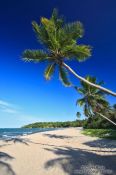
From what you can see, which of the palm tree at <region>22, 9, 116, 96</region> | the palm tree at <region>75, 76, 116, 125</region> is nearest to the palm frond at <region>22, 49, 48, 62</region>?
the palm tree at <region>22, 9, 116, 96</region>

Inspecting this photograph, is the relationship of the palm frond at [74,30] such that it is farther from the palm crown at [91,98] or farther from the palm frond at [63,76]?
the palm crown at [91,98]

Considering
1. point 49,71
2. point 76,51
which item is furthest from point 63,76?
point 76,51

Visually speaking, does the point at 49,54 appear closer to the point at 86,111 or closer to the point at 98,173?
the point at 98,173

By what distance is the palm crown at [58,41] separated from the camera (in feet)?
63.5

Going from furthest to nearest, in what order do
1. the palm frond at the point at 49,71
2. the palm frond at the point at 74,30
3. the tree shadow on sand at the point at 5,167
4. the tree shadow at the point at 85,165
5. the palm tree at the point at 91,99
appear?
the palm tree at the point at 91,99
the palm frond at the point at 49,71
the palm frond at the point at 74,30
the tree shadow at the point at 85,165
the tree shadow on sand at the point at 5,167

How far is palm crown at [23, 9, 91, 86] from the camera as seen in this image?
762 inches

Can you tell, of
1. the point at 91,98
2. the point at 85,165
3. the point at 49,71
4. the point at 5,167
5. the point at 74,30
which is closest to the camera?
the point at 5,167

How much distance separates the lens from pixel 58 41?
64.6 feet

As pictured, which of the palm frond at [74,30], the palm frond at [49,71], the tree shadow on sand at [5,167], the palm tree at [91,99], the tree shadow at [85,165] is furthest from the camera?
the palm tree at [91,99]

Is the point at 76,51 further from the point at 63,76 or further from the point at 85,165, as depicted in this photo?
the point at 85,165

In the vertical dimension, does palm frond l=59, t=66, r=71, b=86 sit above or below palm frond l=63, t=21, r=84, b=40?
below

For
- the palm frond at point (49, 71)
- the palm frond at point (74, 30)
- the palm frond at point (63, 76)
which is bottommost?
the palm frond at point (63, 76)

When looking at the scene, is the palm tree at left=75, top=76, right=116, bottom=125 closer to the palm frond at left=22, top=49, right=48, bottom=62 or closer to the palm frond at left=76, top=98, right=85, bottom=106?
the palm frond at left=76, top=98, right=85, bottom=106

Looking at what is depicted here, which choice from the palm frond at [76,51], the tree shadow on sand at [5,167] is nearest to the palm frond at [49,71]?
the palm frond at [76,51]
